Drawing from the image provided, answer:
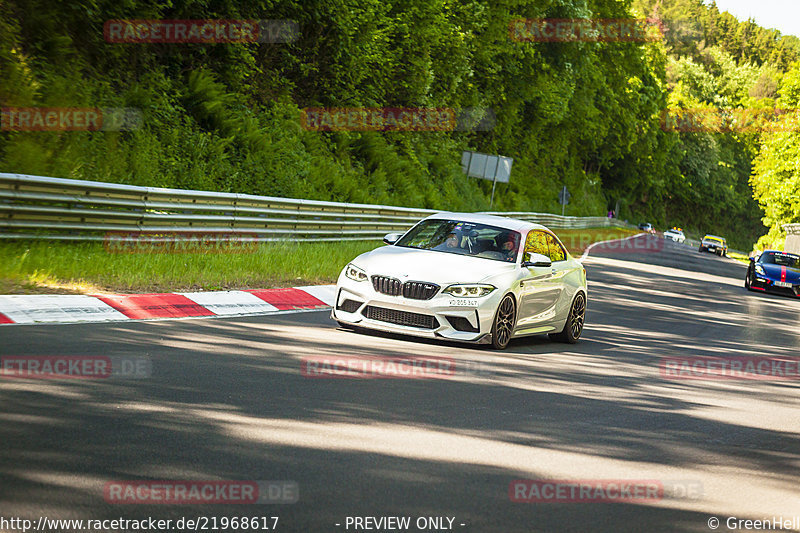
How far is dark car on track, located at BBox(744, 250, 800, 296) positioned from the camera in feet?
97.3

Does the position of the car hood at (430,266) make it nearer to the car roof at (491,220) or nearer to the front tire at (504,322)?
the front tire at (504,322)

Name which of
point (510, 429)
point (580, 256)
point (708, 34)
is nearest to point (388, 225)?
point (580, 256)

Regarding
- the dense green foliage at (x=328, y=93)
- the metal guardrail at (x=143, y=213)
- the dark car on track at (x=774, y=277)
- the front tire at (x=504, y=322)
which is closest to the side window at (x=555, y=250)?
the front tire at (x=504, y=322)

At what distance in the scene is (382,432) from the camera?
20.9ft

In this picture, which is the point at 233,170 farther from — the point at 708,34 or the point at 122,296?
the point at 708,34

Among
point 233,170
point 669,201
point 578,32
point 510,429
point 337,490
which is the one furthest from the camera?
point 669,201

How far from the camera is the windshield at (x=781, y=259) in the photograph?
30.9 m

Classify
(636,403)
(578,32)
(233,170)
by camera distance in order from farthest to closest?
1. (578,32)
2. (233,170)
3. (636,403)

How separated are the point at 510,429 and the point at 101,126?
12830mm

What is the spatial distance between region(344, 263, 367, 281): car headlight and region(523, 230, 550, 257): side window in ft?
7.29

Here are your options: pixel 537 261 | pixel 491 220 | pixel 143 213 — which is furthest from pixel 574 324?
pixel 143 213

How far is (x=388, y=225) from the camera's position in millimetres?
24016

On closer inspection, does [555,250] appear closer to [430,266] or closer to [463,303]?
[430,266]

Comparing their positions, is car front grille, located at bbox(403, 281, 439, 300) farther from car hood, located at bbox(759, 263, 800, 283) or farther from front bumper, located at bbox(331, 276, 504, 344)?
car hood, located at bbox(759, 263, 800, 283)
